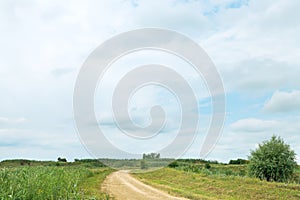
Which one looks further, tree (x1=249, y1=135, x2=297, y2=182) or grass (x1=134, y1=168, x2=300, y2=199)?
tree (x1=249, y1=135, x2=297, y2=182)

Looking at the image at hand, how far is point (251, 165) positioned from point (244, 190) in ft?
31.3

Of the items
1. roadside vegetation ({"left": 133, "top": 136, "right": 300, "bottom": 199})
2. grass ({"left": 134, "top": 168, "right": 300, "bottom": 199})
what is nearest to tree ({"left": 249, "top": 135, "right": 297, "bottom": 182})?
roadside vegetation ({"left": 133, "top": 136, "right": 300, "bottom": 199})

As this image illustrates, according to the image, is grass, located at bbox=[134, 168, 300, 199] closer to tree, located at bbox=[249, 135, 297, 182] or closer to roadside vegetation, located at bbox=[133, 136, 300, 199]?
roadside vegetation, located at bbox=[133, 136, 300, 199]

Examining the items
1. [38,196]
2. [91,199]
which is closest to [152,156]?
[91,199]

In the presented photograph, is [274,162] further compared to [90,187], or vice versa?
[274,162]

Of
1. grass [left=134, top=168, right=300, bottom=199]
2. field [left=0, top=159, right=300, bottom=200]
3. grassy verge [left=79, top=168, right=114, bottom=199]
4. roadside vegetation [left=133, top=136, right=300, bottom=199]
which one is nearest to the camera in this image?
field [left=0, top=159, right=300, bottom=200]

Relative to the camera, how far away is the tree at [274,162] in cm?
2523

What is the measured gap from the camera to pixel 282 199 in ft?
51.1

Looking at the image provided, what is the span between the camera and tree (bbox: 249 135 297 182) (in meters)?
25.2

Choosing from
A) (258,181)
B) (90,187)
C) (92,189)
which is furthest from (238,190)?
(90,187)

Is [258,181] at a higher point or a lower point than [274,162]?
lower

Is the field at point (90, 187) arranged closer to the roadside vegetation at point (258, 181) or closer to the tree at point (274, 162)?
the roadside vegetation at point (258, 181)

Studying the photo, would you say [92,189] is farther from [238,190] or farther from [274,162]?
[274,162]

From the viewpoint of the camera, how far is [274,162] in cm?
2523
